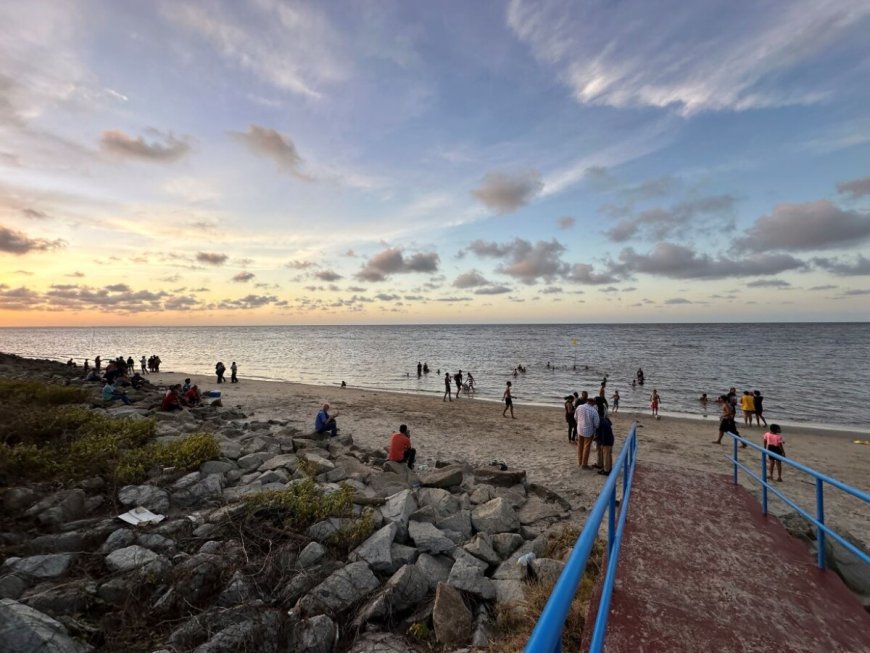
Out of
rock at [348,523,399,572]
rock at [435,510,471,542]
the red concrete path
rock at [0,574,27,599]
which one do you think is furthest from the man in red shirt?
rock at [0,574,27,599]

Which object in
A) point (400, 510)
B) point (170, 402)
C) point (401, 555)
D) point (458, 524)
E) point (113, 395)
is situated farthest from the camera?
point (113, 395)

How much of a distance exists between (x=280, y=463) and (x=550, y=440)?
34.8ft

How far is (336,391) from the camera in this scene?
30.2m

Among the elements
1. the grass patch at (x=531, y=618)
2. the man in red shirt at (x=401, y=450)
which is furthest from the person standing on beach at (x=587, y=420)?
the grass patch at (x=531, y=618)

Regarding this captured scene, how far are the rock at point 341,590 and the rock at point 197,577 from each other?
1.18 m

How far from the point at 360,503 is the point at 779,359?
6745 cm

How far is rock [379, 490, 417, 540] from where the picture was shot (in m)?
6.22

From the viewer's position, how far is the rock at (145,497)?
22.3 ft

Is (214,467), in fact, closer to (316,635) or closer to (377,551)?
(377,551)

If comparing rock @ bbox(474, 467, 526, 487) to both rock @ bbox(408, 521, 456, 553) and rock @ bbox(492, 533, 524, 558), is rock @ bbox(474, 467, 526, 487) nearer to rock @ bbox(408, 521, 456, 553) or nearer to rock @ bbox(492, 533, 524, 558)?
rock @ bbox(492, 533, 524, 558)

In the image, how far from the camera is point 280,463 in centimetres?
897

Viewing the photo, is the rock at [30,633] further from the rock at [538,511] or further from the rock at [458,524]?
the rock at [538,511]

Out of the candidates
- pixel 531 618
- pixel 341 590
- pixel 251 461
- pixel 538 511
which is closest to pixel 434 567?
pixel 341 590

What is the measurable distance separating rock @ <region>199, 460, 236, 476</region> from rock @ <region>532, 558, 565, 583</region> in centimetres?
629
